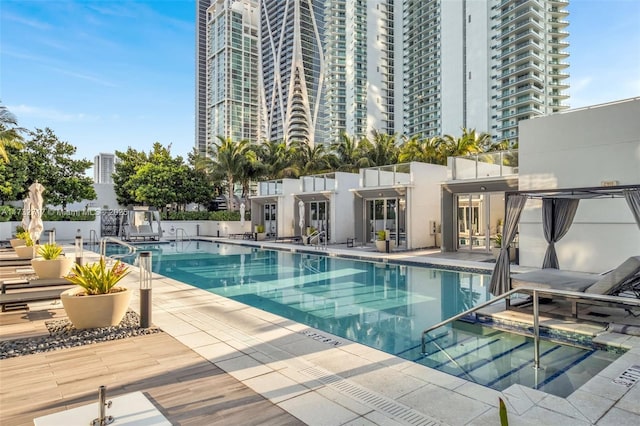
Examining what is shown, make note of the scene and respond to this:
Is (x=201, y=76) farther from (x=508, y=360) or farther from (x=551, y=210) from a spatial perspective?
(x=508, y=360)

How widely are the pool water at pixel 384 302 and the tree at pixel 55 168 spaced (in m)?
16.2

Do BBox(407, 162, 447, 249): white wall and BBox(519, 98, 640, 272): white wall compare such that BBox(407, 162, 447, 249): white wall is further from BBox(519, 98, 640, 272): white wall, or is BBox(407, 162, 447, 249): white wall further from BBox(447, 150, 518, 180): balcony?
BBox(519, 98, 640, 272): white wall

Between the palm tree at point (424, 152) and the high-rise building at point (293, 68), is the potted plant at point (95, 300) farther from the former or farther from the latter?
the high-rise building at point (293, 68)

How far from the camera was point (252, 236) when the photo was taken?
26.7 metres

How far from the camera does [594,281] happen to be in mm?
6730

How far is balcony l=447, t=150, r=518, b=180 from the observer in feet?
47.5

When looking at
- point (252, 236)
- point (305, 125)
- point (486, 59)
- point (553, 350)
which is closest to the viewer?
point (553, 350)

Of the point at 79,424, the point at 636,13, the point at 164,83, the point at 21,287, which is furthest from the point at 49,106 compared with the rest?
the point at 636,13

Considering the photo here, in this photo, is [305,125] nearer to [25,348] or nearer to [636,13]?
[636,13]

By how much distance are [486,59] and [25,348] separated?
3017 inches

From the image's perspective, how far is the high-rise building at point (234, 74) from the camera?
93312 mm

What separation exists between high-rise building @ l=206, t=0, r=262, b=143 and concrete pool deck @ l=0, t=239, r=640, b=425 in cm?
8930

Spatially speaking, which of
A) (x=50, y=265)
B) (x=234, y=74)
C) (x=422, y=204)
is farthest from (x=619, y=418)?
(x=234, y=74)

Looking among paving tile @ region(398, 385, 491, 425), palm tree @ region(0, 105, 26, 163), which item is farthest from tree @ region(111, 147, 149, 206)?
paving tile @ region(398, 385, 491, 425)
